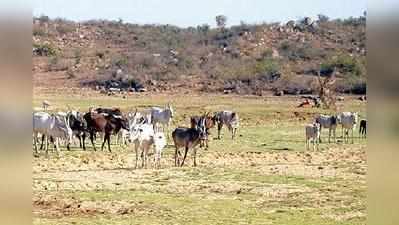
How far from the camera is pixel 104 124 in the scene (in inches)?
362

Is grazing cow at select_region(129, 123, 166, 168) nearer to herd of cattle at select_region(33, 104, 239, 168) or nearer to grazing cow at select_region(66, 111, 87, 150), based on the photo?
herd of cattle at select_region(33, 104, 239, 168)

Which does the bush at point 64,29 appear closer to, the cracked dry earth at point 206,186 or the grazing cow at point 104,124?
the grazing cow at point 104,124

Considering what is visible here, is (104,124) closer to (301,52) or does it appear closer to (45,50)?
(45,50)

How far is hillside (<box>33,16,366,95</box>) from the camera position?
54.7 ft

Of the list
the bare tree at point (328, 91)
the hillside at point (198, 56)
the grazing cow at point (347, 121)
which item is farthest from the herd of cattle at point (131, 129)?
the hillside at point (198, 56)

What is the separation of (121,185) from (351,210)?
6.14 feet

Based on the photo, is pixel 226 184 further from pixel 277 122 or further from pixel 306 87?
pixel 306 87

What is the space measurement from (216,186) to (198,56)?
14310mm

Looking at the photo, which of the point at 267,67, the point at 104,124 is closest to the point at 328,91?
the point at 267,67

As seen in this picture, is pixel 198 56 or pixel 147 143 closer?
pixel 147 143

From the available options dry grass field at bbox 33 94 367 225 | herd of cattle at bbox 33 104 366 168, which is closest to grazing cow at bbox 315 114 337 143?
herd of cattle at bbox 33 104 366 168

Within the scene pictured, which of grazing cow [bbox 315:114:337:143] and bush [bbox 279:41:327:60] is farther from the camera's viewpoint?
bush [bbox 279:41:327:60]

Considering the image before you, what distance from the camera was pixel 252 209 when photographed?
16.8 feet
